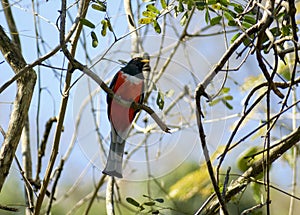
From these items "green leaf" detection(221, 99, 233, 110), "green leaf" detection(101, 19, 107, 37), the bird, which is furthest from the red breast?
"green leaf" detection(221, 99, 233, 110)

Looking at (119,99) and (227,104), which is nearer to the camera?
(119,99)

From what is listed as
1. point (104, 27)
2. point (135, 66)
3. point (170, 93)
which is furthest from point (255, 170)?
point (104, 27)

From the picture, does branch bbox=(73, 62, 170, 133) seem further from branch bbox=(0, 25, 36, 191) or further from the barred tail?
branch bbox=(0, 25, 36, 191)

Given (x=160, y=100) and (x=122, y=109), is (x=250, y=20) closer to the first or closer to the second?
(x=160, y=100)

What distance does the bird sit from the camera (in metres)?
1.44

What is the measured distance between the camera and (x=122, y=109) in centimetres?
151

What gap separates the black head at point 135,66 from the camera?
4.82 ft

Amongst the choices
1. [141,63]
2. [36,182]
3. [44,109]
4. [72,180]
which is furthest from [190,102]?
[72,180]

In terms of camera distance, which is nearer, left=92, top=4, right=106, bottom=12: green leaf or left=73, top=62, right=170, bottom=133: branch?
left=73, top=62, right=170, bottom=133: branch

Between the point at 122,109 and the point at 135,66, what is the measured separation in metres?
0.11

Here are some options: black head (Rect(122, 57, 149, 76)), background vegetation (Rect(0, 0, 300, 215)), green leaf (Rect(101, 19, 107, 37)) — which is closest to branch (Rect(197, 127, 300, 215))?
background vegetation (Rect(0, 0, 300, 215))

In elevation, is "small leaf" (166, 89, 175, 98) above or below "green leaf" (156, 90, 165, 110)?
above

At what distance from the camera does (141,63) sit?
1521 millimetres

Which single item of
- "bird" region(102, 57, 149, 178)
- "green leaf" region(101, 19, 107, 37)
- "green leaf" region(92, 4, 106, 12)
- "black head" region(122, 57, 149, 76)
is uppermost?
"green leaf" region(92, 4, 106, 12)
